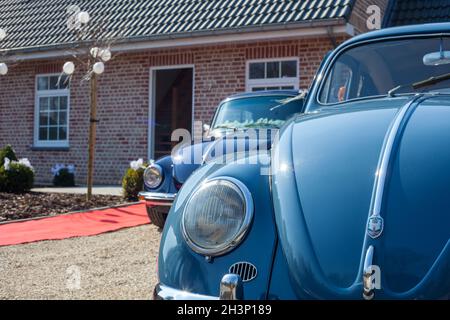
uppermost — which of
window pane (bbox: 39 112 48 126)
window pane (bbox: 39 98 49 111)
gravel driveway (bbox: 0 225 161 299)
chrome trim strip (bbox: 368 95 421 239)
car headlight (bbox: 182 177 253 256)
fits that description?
window pane (bbox: 39 98 49 111)

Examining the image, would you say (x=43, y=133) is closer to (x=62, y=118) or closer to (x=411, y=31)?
(x=62, y=118)

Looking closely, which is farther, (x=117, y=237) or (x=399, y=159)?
(x=117, y=237)

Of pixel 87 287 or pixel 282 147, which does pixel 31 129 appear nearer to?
pixel 87 287

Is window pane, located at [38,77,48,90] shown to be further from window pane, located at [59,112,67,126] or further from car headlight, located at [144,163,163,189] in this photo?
car headlight, located at [144,163,163,189]

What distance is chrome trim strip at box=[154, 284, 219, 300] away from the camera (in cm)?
186

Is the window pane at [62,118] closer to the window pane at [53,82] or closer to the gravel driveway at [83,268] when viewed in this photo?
the window pane at [53,82]

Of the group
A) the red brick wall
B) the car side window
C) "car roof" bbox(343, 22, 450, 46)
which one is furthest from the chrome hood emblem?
the red brick wall

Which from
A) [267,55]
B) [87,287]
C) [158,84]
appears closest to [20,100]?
[158,84]

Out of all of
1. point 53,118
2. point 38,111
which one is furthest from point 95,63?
point 38,111

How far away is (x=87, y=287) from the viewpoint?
351 cm

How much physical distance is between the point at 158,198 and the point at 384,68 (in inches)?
108

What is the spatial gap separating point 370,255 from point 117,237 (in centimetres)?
409

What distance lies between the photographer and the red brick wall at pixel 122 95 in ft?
31.8

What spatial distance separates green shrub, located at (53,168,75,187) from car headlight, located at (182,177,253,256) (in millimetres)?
9413
